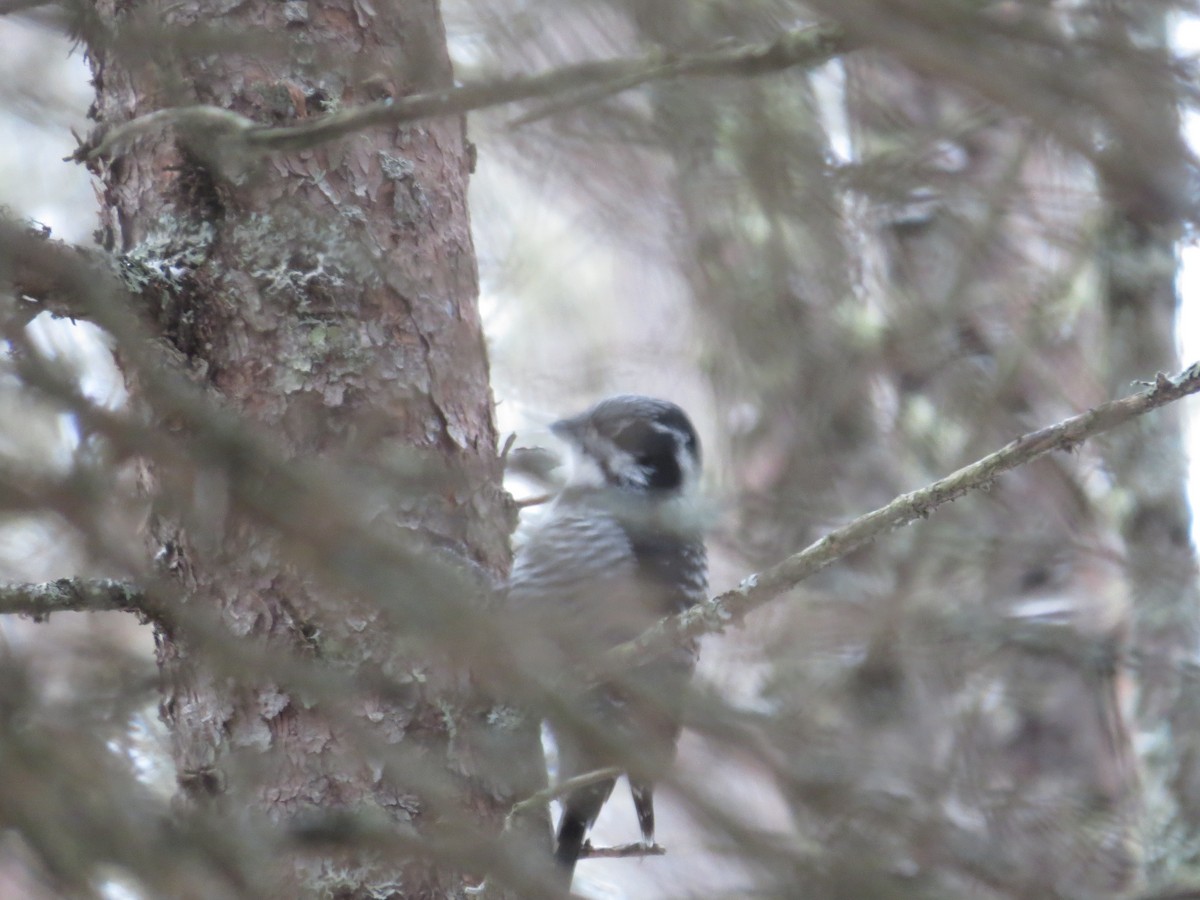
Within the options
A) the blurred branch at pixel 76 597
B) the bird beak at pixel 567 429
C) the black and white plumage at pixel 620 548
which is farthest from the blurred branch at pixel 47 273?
the bird beak at pixel 567 429

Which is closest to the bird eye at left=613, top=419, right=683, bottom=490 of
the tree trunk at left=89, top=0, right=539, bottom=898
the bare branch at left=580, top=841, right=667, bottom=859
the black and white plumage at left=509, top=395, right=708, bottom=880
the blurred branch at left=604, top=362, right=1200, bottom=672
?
the black and white plumage at left=509, top=395, right=708, bottom=880

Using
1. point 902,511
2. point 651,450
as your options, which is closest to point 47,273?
point 902,511

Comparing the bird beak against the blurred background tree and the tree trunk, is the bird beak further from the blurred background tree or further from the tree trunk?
the tree trunk

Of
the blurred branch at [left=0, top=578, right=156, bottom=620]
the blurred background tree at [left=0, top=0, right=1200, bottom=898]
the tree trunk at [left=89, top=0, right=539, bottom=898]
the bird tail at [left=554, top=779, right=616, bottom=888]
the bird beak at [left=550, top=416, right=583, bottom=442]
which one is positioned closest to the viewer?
the blurred background tree at [left=0, top=0, right=1200, bottom=898]

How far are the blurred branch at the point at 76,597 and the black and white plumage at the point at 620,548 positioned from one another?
97 cm

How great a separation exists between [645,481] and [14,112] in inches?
90.3

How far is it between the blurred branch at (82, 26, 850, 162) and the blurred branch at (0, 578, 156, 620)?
37.3 inches

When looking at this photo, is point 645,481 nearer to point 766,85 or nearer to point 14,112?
point 766,85

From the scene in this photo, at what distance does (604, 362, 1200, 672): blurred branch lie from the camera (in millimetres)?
2143

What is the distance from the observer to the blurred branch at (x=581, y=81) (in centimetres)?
216

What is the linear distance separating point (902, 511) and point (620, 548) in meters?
1.88

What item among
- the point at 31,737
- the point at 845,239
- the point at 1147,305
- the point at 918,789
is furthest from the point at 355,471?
the point at 1147,305

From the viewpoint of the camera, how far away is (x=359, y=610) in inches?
109

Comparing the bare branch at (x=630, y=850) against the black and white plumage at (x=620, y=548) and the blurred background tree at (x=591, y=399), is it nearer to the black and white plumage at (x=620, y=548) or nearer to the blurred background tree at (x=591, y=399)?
the black and white plumage at (x=620, y=548)
